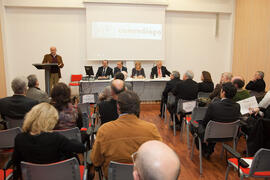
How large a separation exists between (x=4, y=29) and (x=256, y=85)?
790 centimetres

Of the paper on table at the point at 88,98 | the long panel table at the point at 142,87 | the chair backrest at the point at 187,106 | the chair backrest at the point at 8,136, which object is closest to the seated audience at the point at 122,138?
the chair backrest at the point at 8,136

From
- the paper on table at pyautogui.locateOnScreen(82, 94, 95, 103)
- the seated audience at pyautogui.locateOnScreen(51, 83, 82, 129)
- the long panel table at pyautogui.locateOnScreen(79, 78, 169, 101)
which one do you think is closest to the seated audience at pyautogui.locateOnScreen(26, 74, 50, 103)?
the paper on table at pyautogui.locateOnScreen(82, 94, 95, 103)

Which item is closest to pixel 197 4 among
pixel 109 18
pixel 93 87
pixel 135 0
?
pixel 135 0

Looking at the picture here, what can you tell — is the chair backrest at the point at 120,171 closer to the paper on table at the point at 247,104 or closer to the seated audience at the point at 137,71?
the paper on table at the point at 247,104

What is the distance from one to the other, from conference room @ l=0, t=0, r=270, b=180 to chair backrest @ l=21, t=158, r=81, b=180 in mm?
25

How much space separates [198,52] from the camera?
28.6 ft

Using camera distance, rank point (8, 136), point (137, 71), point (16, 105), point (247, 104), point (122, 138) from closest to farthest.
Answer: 1. point (122, 138)
2. point (8, 136)
3. point (16, 105)
4. point (247, 104)
5. point (137, 71)

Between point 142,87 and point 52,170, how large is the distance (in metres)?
5.22

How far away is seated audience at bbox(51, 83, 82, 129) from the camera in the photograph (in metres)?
2.41

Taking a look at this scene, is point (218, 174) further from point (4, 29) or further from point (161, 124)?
point (4, 29)

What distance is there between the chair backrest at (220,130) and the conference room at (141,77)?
14 millimetres

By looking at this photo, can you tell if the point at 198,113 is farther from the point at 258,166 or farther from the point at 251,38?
the point at 251,38

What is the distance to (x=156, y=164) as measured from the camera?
83 cm

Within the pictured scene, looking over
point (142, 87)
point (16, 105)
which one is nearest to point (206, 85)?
point (142, 87)
